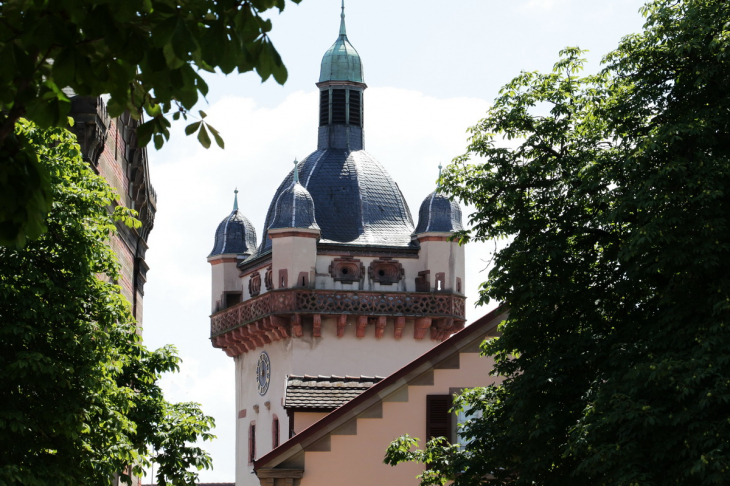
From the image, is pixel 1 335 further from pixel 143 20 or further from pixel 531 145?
pixel 143 20

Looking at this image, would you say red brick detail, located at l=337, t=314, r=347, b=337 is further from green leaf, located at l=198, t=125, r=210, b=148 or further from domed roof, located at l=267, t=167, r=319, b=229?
green leaf, located at l=198, t=125, r=210, b=148

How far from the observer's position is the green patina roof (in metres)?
70.6

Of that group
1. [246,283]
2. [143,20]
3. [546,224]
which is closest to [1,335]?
[546,224]

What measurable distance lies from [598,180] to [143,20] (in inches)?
539

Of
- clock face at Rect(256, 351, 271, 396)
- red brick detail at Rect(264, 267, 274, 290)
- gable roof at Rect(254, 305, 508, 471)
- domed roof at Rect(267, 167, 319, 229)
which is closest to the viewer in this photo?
gable roof at Rect(254, 305, 508, 471)

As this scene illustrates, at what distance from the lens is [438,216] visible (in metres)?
65.3

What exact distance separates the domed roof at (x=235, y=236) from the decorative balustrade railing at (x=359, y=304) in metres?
6.27

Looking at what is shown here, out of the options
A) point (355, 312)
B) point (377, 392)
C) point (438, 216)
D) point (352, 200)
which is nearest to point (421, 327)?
point (355, 312)

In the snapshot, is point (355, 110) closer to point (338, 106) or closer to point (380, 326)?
point (338, 106)

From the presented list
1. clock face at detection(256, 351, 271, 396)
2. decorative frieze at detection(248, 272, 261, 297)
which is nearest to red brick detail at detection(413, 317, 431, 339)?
clock face at detection(256, 351, 271, 396)

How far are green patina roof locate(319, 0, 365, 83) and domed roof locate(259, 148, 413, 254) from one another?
371 cm

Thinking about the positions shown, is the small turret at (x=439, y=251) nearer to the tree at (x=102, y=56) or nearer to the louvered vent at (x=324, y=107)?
the louvered vent at (x=324, y=107)

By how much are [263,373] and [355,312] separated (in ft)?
17.3

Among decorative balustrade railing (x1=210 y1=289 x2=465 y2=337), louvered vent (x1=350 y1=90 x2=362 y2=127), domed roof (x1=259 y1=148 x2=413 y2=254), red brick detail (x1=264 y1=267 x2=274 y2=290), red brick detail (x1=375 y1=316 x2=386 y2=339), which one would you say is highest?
louvered vent (x1=350 y1=90 x2=362 y2=127)
